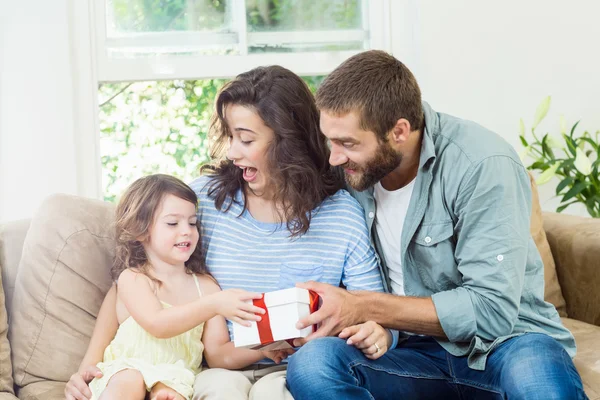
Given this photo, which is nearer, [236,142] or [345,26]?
[236,142]

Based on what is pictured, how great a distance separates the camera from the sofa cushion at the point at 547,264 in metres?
2.46

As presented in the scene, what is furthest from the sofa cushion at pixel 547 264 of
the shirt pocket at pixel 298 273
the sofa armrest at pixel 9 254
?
the sofa armrest at pixel 9 254

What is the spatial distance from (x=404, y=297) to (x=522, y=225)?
328 mm

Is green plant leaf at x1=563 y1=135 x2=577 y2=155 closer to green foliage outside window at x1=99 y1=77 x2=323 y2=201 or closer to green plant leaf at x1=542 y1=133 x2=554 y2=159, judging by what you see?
green plant leaf at x1=542 y1=133 x2=554 y2=159

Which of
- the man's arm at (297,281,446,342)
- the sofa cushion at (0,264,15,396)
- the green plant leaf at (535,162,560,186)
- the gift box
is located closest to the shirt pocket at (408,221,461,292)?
the man's arm at (297,281,446,342)

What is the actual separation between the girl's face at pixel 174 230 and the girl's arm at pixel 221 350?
120mm

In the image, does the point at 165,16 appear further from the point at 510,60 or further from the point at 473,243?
the point at 473,243

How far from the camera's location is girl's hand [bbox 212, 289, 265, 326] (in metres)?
1.72

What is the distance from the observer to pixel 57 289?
2.00 m

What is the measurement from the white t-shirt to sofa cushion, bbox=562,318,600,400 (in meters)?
0.50

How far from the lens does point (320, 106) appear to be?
192cm

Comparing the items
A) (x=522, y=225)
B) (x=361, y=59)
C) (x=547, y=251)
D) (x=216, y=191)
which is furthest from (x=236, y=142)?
(x=547, y=251)

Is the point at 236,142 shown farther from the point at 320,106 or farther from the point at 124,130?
the point at 124,130

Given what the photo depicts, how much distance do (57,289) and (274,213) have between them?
0.60m
